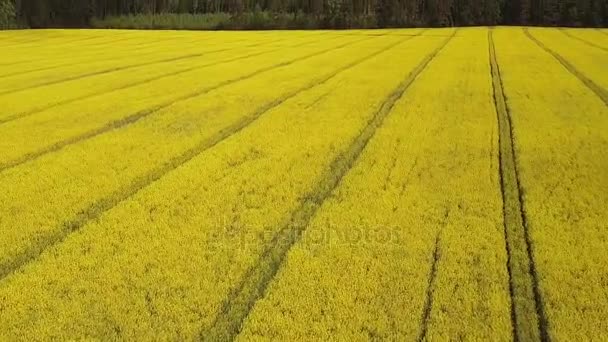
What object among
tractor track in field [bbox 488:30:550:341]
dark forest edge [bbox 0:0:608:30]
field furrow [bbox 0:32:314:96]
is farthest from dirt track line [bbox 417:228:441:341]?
dark forest edge [bbox 0:0:608:30]

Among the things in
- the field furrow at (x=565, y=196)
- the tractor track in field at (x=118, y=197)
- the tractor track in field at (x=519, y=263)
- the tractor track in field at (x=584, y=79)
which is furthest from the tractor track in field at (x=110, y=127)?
the tractor track in field at (x=584, y=79)

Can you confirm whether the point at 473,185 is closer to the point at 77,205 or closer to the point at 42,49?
the point at 77,205

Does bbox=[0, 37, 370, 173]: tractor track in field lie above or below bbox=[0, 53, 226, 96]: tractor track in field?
below

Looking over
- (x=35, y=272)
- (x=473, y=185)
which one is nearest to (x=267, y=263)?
(x=35, y=272)

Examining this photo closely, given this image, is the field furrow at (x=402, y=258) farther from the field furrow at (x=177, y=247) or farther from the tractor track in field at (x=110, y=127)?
the tractor track in field at (x=110, y=127)

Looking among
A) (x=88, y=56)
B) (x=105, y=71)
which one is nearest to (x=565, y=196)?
(x=105, y=71)

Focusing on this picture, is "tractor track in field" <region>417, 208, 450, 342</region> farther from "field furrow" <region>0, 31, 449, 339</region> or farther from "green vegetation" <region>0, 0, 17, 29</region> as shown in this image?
"green vegetation" <region>0, 0, 17, 29</region>
